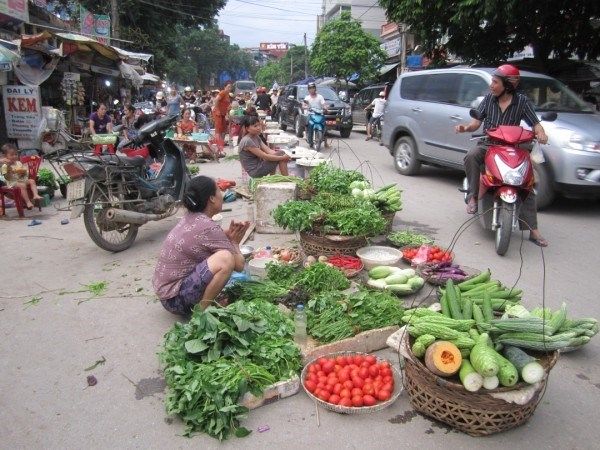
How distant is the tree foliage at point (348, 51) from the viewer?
27.2 m

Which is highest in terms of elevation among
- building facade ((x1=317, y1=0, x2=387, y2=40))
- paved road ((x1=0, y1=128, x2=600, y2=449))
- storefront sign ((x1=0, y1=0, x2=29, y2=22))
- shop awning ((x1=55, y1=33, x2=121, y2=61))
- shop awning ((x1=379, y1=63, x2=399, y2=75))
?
building facade ((x1=317, y1=0, x2=387, y2=40))

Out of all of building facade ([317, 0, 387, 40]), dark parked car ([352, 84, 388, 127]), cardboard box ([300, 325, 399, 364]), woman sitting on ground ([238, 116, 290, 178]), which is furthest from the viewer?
building facade ([317, 0, 387, 40])

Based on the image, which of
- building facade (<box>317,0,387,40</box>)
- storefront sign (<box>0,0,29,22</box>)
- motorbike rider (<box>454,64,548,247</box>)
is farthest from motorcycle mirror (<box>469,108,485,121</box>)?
building facade (<box>317,0,387,40</box>)

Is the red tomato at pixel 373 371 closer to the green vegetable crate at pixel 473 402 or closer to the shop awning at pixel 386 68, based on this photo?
the green vegetable crate at pixel 473 402

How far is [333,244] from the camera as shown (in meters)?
5.04

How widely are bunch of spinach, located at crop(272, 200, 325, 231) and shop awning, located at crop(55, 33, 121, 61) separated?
11049 millimetres

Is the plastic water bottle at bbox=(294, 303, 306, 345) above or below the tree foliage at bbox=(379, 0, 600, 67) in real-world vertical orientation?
below

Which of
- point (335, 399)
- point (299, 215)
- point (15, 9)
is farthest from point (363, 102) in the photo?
point (335, 399)

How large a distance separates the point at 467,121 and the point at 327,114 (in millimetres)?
8463

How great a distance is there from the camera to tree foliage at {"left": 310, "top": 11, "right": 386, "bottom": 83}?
27203 millimetres

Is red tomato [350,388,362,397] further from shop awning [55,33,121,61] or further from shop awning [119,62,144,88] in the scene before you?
shop awning [119,62,144,88]

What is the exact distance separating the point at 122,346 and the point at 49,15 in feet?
65.2

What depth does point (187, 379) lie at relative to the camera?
2.84 metres

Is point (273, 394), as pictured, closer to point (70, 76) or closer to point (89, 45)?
point (89, 45)
